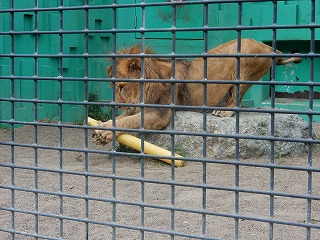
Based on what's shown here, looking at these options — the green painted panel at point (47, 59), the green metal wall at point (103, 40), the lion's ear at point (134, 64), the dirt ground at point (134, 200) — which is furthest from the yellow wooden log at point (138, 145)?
the green metal wall at point (103, 40)

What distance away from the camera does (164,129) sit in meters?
5.70

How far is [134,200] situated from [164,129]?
1.66 metres

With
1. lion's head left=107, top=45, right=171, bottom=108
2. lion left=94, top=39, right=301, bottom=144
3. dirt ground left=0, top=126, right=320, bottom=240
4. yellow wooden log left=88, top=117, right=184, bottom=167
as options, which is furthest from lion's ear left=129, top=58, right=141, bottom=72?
dirt ground left=0, top=126, right=320, bottom=240

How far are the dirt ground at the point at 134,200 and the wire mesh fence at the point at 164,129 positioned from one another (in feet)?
0.04

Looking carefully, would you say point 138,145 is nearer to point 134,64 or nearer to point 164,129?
point 164,129

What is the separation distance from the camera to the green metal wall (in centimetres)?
713

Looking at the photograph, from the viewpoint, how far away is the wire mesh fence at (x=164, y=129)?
217cm

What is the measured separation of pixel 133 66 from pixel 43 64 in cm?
292

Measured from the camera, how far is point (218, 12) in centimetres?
770

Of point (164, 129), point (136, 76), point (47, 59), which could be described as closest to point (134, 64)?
point (136, 76)

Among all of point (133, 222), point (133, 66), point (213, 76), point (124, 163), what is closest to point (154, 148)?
point (124, 163)

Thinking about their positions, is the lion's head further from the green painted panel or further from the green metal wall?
the green metal wall

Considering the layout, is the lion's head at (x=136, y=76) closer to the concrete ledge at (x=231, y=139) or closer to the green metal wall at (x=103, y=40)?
the concrete ledge at (x=231, y=139)

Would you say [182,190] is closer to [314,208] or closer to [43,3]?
[314,208]
